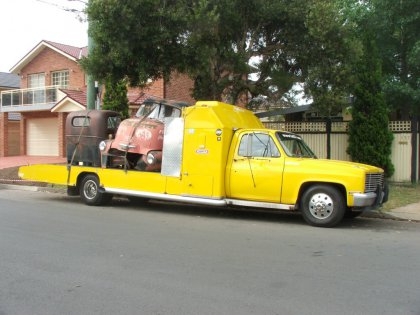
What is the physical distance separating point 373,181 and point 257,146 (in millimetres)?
2381

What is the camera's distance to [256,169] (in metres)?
9.38

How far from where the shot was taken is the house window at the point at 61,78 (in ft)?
92.4

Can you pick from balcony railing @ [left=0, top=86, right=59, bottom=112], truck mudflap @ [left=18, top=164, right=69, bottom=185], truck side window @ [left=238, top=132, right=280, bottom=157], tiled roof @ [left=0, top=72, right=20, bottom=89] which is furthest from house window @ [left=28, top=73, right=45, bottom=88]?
truck side window @ [left=238, top=132, right=280, bottom=157]

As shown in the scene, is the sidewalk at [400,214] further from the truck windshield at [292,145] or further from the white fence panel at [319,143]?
the white fence panel at [319,143]

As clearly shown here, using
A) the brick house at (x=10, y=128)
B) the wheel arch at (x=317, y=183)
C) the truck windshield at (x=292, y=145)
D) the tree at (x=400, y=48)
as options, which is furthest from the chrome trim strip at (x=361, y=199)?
the brick house at (x=10, y=128)

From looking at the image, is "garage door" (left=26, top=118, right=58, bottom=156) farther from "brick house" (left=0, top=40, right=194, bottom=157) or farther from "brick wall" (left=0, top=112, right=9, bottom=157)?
"brick wall" (left=0, top=112, right=9, bottom=157)

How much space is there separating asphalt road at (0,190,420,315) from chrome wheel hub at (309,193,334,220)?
406 millimetres

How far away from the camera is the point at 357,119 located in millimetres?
15109

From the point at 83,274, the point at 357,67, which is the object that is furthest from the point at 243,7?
the point at 83,274

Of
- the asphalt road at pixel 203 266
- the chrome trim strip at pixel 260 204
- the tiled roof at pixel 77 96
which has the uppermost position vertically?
the tiled roof at pixel 77 96

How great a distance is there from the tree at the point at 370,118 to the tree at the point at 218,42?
2.86 m

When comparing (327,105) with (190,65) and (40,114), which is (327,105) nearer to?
(190,65)

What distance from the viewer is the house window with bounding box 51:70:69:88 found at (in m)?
28.2

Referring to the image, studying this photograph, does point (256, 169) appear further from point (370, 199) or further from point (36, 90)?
point (36, 90)
